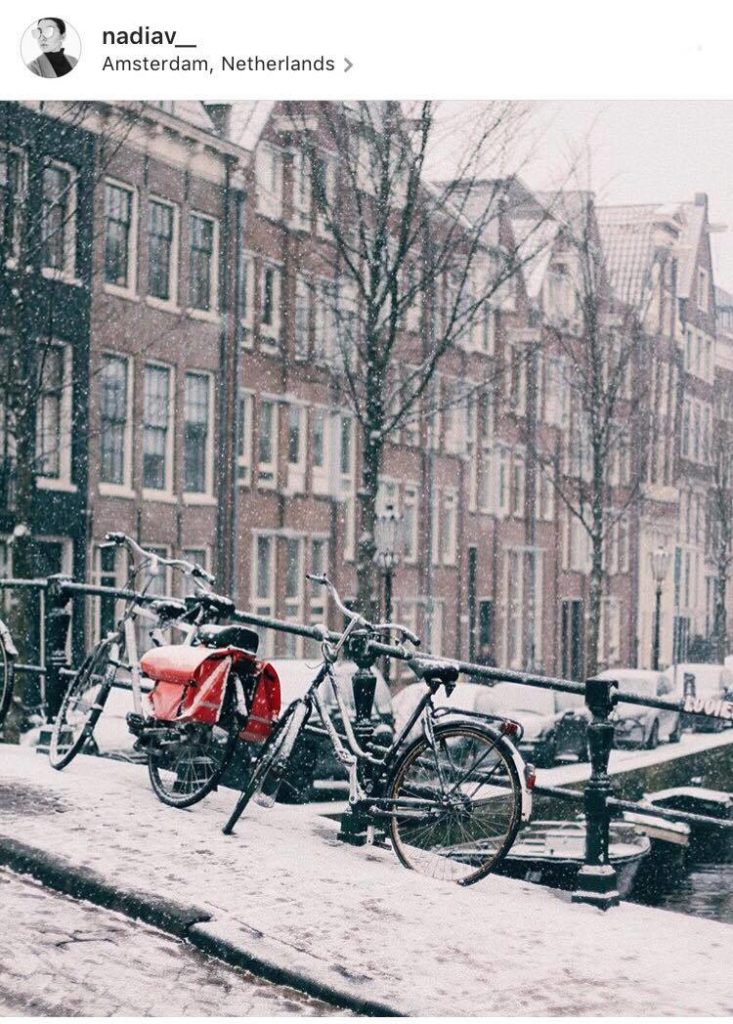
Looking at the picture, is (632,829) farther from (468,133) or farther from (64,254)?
(64,254)

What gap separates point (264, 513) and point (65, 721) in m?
7.74

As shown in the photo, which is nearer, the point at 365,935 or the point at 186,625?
the point at 365,935

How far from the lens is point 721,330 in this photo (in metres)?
7.84

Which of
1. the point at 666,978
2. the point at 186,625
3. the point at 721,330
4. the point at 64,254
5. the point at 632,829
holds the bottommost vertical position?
the point at 632,829

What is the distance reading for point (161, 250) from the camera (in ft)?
46.1

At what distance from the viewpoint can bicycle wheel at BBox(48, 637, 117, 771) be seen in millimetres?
5484

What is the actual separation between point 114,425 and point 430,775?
927cm

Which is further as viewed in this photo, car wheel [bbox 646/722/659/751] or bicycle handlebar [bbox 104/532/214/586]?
car wheel [bbox 646/722/659/751]

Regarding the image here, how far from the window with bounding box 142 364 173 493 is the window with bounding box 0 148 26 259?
300cm

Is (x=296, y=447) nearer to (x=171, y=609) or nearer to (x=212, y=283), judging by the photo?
(x=212, y=283)

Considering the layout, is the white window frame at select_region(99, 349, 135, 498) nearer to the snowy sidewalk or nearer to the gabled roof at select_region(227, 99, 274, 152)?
the gabled roof at select_region(227, 99, 274, 152)

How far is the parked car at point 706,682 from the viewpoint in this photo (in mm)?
4473

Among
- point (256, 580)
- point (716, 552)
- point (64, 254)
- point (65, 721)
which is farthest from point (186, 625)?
point (256, 580)
